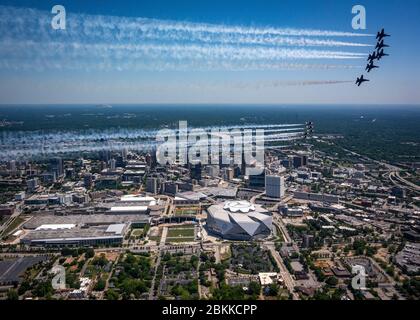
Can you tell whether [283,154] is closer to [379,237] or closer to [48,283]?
[379,237]

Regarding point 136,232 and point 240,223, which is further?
point 136,232

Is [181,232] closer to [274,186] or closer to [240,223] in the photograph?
[240,223]

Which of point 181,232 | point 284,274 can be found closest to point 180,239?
point 181,232

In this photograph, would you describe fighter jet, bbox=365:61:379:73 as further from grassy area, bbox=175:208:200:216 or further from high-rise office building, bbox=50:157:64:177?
high-rise office building, bbox=50:157:64:177

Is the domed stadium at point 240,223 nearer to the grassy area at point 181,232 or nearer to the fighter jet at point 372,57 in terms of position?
the grassy area at point 181,232

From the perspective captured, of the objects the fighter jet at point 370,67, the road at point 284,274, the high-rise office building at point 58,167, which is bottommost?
the road at point 284,274

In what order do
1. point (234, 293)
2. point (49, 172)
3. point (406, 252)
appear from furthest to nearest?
point (49, 172) → point (406, 252) → point (234, 293)

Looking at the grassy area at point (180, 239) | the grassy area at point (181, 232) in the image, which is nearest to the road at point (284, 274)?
the grassy area at point (180, 239)
